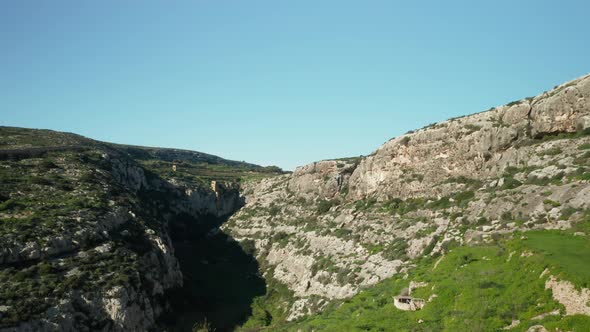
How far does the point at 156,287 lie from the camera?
5475 centimetres

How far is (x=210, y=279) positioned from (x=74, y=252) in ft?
102

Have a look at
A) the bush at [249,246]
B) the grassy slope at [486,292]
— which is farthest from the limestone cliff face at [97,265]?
the bush at [249,246]

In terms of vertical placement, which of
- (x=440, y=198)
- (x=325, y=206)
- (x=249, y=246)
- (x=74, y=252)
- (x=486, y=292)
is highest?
(x=440, y=198)

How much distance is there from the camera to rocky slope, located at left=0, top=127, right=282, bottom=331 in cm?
3959

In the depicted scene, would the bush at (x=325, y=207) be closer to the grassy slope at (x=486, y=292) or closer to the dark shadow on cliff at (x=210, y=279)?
the dark shadow on cliff at (x=210, y=279)

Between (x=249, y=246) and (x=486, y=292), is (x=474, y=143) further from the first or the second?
(x=249, y=246)

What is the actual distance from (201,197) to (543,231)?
9946cm

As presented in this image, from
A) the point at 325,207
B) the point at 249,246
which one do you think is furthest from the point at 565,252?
the point at 249,246

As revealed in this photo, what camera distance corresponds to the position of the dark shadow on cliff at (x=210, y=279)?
5775 centimetres

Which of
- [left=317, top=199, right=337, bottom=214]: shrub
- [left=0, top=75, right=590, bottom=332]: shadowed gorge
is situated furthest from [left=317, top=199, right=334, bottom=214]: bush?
[left=0, top=75, right=590, bottom=332]: shadowed gorge

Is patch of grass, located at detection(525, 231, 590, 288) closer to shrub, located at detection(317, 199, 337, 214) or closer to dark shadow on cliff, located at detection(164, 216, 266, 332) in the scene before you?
dark shadow on cliff, located at detection(164, 216, 266, 332)

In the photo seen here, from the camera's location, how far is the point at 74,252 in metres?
50.1

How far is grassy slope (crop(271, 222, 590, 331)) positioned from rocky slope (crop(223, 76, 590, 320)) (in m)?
5.83

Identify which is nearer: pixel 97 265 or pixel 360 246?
pixel 97 265
